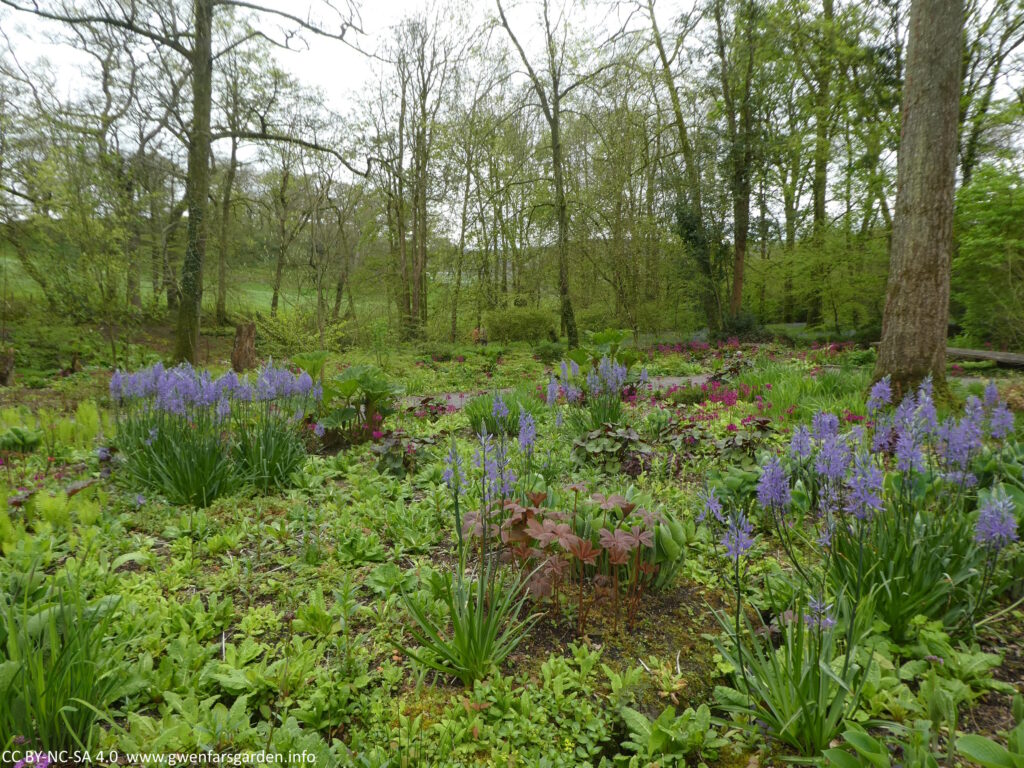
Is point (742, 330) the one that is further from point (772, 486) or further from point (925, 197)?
point (772, 486)

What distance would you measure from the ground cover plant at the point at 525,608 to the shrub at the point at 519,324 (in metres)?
11.5

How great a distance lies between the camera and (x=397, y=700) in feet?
5.72

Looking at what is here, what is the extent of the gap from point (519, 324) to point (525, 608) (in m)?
13.3

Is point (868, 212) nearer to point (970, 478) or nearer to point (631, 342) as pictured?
point (631, 342)

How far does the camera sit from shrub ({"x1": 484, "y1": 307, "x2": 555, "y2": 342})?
49.3 ft

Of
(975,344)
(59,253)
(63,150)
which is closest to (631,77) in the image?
(975,344)

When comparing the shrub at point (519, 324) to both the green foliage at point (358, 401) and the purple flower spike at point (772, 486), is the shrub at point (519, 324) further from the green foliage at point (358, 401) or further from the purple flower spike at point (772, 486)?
the purple flower spike at point (772, 486)

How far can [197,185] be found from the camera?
9.16m

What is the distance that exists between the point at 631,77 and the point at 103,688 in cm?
1504

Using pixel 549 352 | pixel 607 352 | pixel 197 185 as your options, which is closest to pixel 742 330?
pixel 549 352

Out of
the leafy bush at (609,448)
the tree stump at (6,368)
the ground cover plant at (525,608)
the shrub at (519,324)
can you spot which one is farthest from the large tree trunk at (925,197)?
the tree stump at (6,368)

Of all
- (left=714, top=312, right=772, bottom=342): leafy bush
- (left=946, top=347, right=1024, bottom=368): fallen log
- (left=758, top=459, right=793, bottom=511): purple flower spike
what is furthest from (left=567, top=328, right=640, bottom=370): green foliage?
(left=714, top=312, right=772, bottom=342): leafy bush

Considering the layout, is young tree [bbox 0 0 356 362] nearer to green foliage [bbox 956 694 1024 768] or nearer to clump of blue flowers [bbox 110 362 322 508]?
clump of blue flowers [bbox 110 362 322 508]

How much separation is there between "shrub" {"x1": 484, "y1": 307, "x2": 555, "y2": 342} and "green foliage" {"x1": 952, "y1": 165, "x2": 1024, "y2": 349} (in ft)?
31.7
